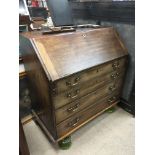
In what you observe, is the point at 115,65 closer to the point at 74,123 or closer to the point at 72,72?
the point at 72,72

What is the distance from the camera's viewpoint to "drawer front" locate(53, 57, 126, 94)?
A: 1.21 meters

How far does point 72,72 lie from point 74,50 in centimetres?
22

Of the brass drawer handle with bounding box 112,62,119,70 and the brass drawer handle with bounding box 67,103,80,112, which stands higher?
the brass drawer handle with bounding box 112,62,119,70

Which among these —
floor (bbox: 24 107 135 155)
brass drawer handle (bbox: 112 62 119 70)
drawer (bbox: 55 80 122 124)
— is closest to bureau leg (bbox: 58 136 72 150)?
floor (bbox: 24 107 135 155)

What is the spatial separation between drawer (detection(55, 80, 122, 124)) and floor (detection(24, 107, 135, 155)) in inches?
13.0

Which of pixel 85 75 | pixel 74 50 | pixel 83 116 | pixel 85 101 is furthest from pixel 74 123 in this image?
pixel 74 50

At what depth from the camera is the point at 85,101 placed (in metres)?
1.50

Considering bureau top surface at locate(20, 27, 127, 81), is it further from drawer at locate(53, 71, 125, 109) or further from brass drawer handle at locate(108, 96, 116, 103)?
brass drawer handle at locate(108, 96, 116, 103)
